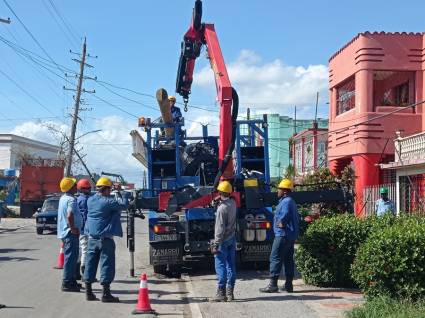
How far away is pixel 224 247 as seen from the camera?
9883 mm

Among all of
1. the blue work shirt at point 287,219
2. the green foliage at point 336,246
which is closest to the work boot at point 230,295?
the blue work shirt at point 287,219

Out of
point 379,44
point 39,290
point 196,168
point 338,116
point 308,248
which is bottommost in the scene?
point 39,290

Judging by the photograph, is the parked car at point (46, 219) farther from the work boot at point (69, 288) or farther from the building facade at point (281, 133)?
the building facade at point (281, 133)

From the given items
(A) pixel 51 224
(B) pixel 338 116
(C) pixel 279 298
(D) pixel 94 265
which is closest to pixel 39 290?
(D) pixel 94 265

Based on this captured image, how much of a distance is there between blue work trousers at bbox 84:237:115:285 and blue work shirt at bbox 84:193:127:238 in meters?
0.13

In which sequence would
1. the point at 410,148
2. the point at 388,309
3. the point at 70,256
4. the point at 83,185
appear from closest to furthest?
the point at 388,309 → the point at 70,256 → the point at 83,185 → the point at 410,148

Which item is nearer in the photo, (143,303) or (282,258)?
(143,303)

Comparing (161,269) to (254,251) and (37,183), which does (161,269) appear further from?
(37,183)

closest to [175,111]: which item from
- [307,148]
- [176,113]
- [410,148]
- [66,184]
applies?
[176,113]

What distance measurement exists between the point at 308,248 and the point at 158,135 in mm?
5125

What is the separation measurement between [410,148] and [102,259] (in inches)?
554

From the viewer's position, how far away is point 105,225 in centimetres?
996

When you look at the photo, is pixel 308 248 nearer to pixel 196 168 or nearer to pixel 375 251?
pixel 375 251

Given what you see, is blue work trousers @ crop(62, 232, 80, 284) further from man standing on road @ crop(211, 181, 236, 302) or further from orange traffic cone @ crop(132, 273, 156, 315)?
man standing on road @ crop(211, 181, 236, 302)
